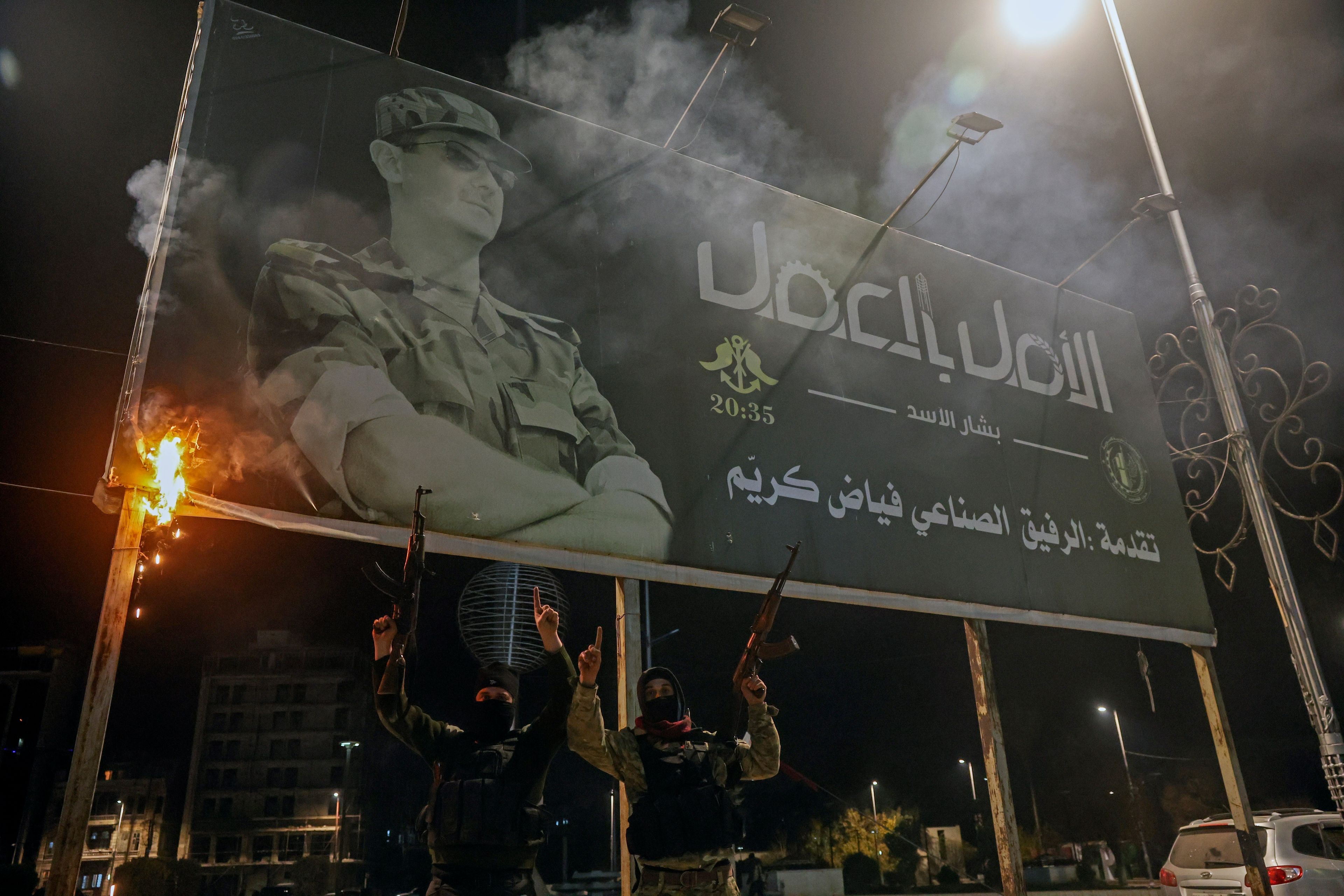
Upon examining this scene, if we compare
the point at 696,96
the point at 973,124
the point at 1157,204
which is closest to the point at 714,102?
the point at 696,96

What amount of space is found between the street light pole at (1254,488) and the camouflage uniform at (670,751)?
445 cm

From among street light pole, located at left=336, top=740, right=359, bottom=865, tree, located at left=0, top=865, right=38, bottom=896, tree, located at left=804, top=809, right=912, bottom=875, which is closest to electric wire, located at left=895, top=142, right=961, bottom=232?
tree, located at left=0, top=865, right=38, bottom=896

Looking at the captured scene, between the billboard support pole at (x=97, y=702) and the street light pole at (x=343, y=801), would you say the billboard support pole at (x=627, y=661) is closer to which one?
the billboard support pole at (x=97, y=702)

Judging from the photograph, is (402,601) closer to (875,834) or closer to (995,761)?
(995,761)

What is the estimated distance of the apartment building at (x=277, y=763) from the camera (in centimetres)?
6481

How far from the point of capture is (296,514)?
14.6ft

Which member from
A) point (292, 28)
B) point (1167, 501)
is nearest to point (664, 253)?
point (292, 28)

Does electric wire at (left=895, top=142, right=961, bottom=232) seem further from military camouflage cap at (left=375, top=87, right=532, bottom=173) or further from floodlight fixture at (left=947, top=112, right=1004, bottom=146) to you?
military camouflage cap at (left=375, top=87, right=532, bottom=173)

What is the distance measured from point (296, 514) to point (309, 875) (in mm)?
68645

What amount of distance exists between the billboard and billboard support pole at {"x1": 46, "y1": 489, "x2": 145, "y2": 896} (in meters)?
0.34

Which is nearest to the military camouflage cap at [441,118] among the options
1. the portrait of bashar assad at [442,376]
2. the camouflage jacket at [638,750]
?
the portrait of bashar assad at [442,376]

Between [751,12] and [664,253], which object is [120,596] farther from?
[751,12]

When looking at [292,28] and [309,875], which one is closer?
[292,28]

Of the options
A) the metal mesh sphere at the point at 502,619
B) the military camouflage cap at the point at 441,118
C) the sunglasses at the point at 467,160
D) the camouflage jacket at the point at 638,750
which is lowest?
the camouflage jacket at the point at 638,750
